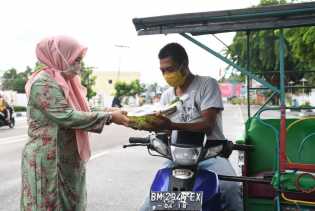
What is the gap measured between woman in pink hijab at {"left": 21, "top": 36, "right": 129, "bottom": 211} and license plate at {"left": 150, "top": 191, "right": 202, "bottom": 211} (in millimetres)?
502

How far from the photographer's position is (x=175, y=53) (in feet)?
11.1

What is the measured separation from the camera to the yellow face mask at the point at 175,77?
133 inches

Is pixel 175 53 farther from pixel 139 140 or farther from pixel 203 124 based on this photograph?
pixel 139 140

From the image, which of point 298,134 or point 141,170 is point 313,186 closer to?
point 298,134

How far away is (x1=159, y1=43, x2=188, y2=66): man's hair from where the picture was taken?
336cm

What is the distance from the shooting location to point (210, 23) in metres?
2.99

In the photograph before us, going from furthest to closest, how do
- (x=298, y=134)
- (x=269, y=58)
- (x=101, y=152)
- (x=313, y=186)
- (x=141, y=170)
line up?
(x=269, y=58), (x=101, y=152), (x=141, y=170), (x=298, y=134), (x=313, y=186)

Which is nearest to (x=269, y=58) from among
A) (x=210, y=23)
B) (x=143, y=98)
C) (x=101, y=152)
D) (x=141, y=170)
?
(x=101, y=152)

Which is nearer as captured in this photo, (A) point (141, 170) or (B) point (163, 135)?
(B) point (163, 135)

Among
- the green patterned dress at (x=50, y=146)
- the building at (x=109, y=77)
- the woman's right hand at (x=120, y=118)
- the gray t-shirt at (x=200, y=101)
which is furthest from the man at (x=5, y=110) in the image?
the building at (x=109, y=77)

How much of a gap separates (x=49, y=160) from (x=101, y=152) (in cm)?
829

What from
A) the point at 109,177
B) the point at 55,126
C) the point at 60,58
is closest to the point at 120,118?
the point at 55,126

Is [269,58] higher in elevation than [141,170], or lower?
higher

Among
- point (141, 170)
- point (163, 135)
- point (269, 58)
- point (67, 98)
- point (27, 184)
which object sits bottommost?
point (141, 170)
